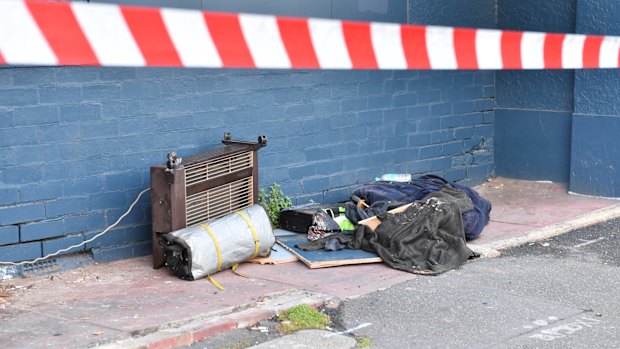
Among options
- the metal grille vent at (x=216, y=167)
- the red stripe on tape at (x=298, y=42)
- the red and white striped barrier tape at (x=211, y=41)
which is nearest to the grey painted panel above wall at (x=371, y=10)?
the metal grille vent at (x=216, y=167)

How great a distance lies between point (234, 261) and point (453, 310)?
5.85 feet

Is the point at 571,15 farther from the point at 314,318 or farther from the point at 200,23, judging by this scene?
the point at 200,23

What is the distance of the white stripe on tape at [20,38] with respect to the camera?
4.15m

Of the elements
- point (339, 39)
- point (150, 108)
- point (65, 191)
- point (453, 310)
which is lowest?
point (453, 310)

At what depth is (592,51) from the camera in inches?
335

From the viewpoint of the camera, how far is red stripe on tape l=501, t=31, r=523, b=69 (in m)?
7.04

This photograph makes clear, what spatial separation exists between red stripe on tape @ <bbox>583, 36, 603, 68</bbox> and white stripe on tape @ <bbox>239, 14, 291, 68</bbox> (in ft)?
13.3

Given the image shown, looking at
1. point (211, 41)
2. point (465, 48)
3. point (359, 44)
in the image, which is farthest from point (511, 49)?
point (211, 41)

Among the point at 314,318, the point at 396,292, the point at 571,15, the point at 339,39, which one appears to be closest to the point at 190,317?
the point at 314,318

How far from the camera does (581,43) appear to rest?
8.32 meters

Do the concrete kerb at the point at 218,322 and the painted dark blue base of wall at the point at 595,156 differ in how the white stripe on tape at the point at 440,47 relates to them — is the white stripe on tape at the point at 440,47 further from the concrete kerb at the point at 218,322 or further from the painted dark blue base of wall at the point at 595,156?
the painted dark blue base of wall at the point at 595,156

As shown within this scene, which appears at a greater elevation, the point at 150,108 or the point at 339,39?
the point at 339,39

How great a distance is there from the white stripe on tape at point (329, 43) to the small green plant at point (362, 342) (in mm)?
1690

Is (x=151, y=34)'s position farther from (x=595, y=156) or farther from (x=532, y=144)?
(x=532, y=144)
